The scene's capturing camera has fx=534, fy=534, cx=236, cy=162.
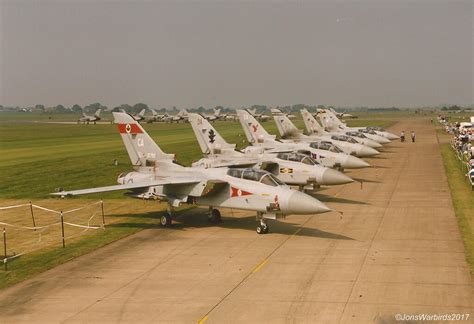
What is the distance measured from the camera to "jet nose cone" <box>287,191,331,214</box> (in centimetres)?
1922

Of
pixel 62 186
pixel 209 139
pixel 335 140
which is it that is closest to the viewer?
pixel 209 139

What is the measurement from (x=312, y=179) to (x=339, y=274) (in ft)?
39.1

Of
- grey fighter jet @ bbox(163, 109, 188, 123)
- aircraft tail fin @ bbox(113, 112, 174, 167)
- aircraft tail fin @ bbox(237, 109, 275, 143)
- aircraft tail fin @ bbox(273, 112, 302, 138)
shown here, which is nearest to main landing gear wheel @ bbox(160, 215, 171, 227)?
aircraft tail fin @ bbox(113, 112, 174, 167)

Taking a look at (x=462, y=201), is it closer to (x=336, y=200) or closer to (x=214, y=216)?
(x=336, y=200)

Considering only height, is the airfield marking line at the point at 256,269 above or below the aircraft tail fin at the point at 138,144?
below

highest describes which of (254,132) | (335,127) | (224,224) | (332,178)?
(254,132)

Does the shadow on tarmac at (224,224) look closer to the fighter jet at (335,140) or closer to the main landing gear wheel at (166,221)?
the main landing gear wheel at (166,221)

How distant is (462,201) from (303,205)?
455 inches

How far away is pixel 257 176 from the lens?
2098 cm

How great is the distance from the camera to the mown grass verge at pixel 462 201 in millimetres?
18188

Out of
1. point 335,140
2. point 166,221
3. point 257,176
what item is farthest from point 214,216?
point 335,140

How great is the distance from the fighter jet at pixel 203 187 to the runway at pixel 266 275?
107 cm

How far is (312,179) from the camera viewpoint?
87.6ft

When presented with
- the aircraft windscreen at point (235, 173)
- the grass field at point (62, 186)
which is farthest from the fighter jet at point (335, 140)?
the aircraft windscreen at point (235, 173)
